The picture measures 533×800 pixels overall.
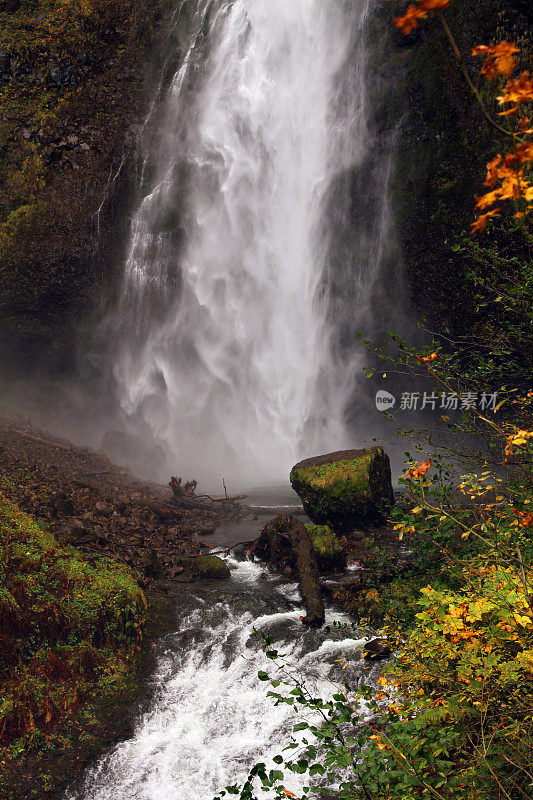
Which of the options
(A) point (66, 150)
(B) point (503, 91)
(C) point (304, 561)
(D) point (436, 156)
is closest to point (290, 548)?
(C) point (304, 561)

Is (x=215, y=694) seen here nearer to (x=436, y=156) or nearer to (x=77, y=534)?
(x=77, y=534)

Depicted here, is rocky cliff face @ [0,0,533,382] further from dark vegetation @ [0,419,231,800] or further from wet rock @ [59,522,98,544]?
wet rock @ [59,522,98,544]

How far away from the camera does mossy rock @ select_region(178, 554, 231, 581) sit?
28.3 feet

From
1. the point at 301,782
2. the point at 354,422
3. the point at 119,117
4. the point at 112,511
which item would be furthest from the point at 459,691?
the point at 119,117

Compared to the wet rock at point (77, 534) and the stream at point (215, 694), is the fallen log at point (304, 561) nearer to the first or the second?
the stream at point (215, 694)

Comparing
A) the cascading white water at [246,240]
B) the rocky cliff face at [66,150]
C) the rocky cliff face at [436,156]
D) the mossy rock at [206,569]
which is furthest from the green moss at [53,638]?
the rocky cliff face at [66,150]

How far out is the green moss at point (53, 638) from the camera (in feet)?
16.9

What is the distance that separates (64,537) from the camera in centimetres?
787

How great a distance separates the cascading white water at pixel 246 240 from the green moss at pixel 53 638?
47.0 ft

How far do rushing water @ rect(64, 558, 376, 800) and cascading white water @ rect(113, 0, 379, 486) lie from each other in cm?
1392

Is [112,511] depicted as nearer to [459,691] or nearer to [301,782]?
[301,782]

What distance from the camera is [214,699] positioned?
5809mm

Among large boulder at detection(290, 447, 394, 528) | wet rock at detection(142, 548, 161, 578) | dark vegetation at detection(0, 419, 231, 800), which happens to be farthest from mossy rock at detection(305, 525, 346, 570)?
wet rock at detection(142, 548, 161, 578)

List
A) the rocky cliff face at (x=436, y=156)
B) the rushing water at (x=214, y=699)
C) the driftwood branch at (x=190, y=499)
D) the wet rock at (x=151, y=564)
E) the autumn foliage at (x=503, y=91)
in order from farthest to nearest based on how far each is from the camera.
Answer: the rocky cliff face at (x=436, y=156) < the driftwood branch at (x=190, y=499) < the wet rock at (x=151, y=564) < the rushing water at (x=214, y=699) < the autumn foliage at (x=503, y=91)
